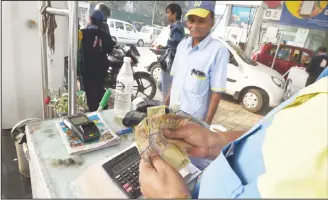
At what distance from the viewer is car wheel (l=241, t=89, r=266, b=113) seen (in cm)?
386

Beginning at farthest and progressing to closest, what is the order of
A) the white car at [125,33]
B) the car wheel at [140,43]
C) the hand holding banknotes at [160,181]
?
the car wheel at [140,43] < the white car at [125,33] < the hand holding banknotes at [160,181]

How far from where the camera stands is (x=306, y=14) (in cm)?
466

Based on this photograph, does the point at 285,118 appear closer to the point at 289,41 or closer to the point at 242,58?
the point at 242,58

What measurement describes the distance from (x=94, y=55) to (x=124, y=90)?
4.44ft

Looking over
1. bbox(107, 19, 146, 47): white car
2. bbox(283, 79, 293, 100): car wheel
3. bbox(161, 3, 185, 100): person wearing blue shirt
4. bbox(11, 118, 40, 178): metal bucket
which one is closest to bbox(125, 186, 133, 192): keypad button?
bbox(11, 118, 40, 178): metal bucket

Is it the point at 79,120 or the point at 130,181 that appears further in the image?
the point at 79,120

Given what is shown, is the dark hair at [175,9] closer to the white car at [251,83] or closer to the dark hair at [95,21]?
the dark hair at [95,21]

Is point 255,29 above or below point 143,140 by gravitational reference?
above

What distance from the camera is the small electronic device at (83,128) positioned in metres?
0.71

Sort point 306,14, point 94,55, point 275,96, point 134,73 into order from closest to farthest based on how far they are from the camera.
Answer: point 94,55 < point 134,73 < point 275,96 < point 306,14

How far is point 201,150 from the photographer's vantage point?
2.27 feet

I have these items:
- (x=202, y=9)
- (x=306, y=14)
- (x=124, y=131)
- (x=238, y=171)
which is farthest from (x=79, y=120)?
(x=306, y=14)

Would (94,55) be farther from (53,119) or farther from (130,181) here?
(130,181)

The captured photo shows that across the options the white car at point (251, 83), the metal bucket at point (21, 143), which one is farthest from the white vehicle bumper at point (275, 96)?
the metal bucket at point (21, 143)
